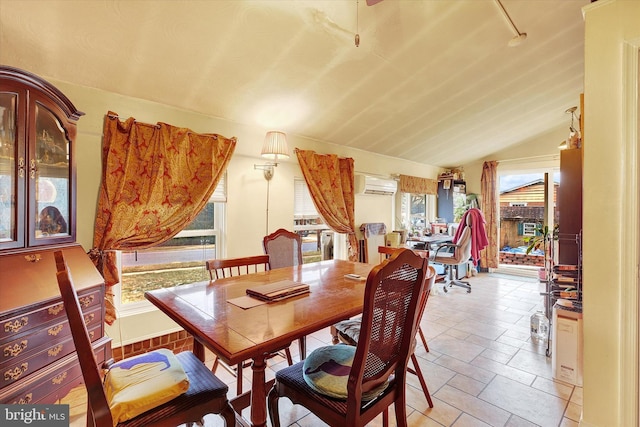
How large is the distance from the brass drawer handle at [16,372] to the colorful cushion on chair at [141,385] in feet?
1.81

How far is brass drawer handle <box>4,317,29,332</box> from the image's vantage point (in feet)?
4.33

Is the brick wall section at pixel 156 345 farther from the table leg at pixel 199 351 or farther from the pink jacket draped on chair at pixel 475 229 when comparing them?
the pink jacket draped on chair at pixel 475 229

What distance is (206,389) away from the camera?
1197 mm

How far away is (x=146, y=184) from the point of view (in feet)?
7.67

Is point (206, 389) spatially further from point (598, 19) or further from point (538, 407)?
point (598, 19)

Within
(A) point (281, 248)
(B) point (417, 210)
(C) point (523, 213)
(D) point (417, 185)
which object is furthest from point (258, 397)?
(C) point (523, 213)

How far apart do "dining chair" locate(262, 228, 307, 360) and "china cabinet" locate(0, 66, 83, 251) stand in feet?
4.44

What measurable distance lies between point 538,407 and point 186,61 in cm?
340

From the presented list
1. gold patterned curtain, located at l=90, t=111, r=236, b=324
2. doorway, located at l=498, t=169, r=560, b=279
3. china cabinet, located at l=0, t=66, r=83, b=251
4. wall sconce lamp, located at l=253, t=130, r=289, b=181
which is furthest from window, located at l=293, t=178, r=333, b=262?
doorway, located at l=498, t=169, r=560, b=279

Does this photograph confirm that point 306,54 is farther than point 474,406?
Yes

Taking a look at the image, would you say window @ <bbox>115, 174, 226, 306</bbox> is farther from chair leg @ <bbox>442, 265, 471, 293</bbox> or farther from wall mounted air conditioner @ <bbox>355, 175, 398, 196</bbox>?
chair leg @ <bbox>442, 265, 471, 293</bbox>

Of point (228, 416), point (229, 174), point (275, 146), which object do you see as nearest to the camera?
point (228, 416)

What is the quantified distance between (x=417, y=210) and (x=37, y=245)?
5515 millimetres

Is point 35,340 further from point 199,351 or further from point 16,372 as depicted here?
point 199,351
